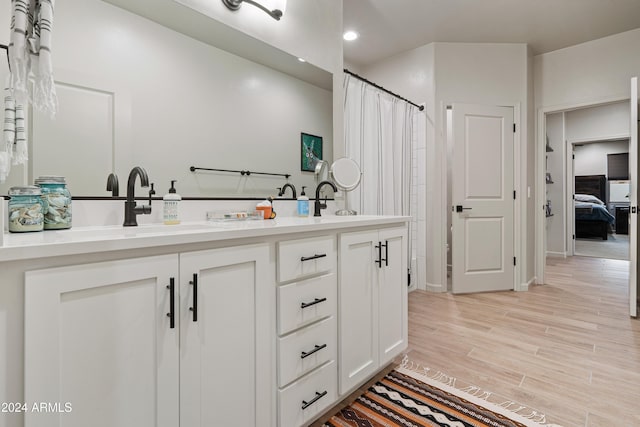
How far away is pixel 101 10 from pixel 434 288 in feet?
11.5

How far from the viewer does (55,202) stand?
107cm

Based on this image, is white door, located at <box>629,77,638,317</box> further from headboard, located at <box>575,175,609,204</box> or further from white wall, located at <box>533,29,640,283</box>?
headboard, located at <box>575,175,609,204</box>

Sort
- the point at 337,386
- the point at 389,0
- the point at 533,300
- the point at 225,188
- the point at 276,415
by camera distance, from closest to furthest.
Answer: the point at 276,415 < the point at 337,386 < the point at 225,188 < the point at 389,0 < the point at 533,300

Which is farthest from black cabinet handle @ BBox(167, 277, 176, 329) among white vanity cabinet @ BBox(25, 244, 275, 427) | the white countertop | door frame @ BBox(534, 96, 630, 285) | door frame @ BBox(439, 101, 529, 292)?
door frame @ BBox(534, 96, 630, 285)

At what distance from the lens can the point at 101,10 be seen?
126 centimetres

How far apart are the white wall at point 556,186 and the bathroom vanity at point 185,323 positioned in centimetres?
544

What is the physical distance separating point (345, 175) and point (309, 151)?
12.9 inches

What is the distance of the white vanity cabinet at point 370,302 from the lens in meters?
1.52

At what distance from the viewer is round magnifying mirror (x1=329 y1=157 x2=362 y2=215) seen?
226 cm

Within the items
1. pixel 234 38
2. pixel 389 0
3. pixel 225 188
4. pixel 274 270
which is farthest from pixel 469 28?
pixel 274 270

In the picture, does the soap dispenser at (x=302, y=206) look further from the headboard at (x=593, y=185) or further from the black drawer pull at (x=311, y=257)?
the headboard at (x=593, y=185)

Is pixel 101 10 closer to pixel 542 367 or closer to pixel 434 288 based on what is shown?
pixel 542 367

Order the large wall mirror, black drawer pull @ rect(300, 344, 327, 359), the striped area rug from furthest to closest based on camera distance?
the striped area rug < black drawer pull @ rect(300, 344, 327, 359) < the large wall mirror

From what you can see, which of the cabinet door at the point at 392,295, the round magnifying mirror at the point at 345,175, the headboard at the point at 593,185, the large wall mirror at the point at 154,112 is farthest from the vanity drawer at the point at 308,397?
the headboard at the point at 593,185
